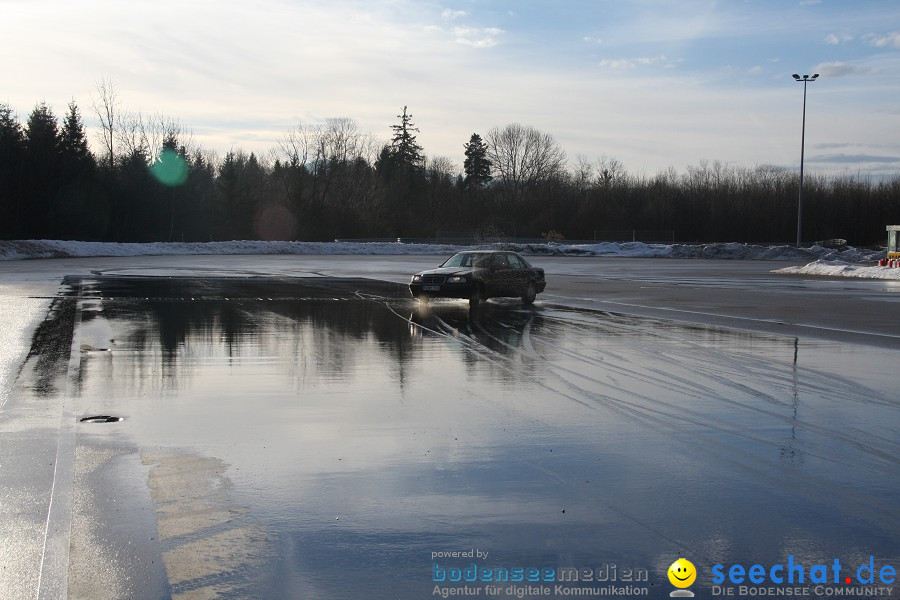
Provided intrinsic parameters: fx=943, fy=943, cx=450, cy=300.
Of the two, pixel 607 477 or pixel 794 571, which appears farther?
pixel 607 477

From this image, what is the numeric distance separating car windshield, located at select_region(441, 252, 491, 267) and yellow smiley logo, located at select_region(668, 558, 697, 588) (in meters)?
19.1

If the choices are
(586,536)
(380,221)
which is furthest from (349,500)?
(380,221)

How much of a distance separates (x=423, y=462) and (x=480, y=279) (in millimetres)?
16054

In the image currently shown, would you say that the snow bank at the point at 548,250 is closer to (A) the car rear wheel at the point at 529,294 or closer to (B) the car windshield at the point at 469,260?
(B) the car windshield at the point at 469,260

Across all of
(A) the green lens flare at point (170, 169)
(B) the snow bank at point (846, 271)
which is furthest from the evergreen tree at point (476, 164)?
(B) the snow bank at point (846, 271)

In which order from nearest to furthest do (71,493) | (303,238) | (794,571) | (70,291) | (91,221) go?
(794,571), (71,493), (70,291), (91,221), (303,238)

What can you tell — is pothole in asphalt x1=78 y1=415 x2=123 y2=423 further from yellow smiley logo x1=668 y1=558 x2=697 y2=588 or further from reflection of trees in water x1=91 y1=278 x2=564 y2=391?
yellow smiley logo x1=668 y1=558 x2=697 y2=588

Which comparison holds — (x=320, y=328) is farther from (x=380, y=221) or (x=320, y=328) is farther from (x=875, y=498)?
(x=380, y=221)

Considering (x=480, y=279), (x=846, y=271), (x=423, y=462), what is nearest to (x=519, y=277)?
(x=480, y=279)

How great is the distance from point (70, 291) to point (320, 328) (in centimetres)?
1273

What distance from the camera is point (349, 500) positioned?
6.17 meters

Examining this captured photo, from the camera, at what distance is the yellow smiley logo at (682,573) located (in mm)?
4809

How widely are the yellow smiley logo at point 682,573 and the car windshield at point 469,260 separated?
62.5 ft

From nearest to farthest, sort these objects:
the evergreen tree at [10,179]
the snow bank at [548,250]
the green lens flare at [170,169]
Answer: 1. the snow bank at [548,250]
2. the evergreen tree at [10,179]
3. the green lens flare at [170,169]
